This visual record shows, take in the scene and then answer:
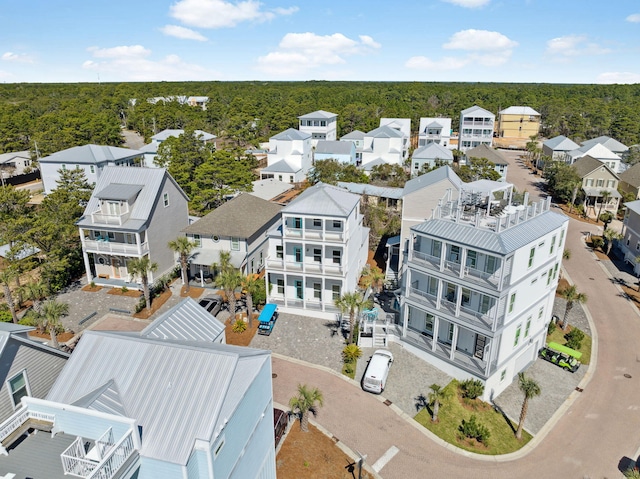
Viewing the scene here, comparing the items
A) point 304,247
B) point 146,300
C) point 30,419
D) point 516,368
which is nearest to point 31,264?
point 146,300

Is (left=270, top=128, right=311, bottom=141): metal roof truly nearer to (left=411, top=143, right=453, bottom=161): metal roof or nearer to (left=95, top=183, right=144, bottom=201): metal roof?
(left=411, top=143, right=453, bottom=161): metal roof

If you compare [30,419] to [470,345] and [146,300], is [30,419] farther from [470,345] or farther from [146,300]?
[470,345]

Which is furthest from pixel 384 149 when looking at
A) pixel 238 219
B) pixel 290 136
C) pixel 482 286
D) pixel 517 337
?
pixel 482 286

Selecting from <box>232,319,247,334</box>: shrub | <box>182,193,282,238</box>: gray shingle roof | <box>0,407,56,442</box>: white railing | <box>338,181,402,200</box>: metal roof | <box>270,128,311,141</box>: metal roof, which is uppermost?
<box>270,128,311,141</box>: metal roof

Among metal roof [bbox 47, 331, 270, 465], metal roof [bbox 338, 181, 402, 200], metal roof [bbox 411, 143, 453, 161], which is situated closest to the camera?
metal roof [bbox 47, 331, 270, 465]

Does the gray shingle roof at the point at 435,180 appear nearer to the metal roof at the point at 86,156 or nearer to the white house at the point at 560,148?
the metal roof at the point at 86,156

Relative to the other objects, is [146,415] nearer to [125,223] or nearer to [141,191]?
[125,223]

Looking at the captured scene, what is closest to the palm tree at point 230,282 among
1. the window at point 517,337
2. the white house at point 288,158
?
the window at point 517,337

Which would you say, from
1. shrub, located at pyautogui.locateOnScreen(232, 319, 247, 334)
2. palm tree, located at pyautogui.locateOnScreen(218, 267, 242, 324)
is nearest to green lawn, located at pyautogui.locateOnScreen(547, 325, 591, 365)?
shrub, located at pyautogui.locateOnScreen(232, 319, 247, 334)
